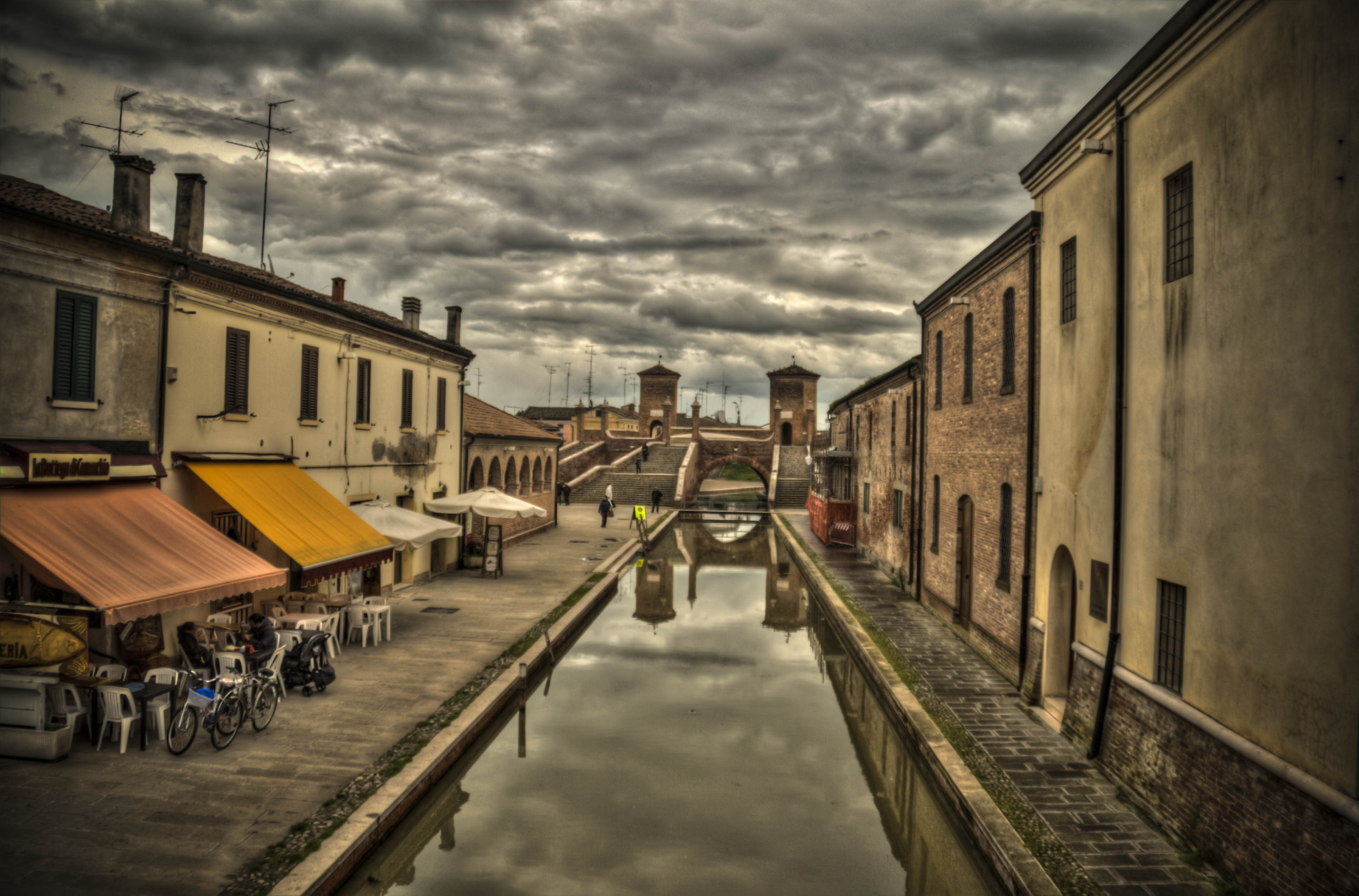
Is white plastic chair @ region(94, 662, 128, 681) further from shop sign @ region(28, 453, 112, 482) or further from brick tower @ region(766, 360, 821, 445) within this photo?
brick tower @ region(766, 360, 821, 445)

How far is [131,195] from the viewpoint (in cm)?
1019

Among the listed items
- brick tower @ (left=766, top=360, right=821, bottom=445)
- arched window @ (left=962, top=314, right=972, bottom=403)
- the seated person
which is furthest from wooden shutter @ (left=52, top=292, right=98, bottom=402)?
brick tower @ (left=766, top=360, right=821, bottom=445)

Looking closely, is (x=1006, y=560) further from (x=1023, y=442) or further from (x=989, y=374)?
(x=989, y=374)

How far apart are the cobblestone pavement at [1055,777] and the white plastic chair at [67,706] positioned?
368 inches

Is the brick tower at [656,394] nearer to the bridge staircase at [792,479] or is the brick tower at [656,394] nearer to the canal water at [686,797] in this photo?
the bridge staircase at [792,479]

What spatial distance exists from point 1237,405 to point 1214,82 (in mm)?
2758

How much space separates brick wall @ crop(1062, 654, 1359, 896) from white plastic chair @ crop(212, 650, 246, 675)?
969 cm

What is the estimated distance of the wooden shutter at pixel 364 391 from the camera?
620 inches

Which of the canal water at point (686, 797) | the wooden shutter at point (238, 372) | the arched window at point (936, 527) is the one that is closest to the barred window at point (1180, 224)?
the canal water at point (686, 797)

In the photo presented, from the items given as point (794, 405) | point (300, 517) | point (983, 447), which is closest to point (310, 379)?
point (300, 517)

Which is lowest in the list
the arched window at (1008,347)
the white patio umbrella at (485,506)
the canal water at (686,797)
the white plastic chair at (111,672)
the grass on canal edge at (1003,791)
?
the canal water at (686,797)

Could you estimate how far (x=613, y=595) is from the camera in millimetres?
19656

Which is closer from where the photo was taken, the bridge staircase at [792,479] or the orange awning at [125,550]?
the orange awning at [125,550]

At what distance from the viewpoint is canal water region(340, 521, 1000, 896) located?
265 inches
